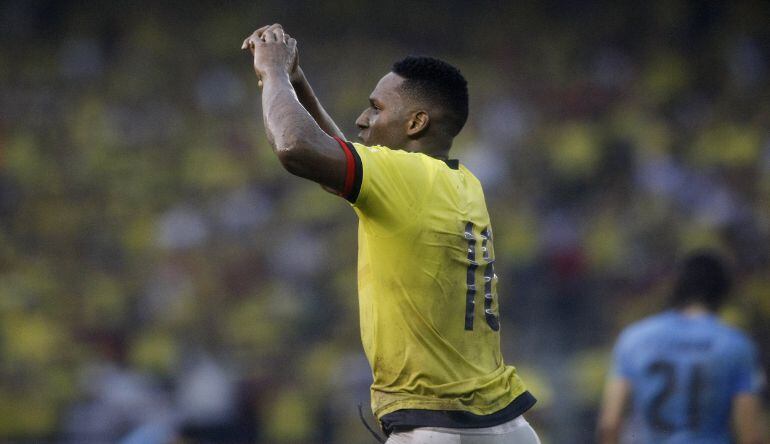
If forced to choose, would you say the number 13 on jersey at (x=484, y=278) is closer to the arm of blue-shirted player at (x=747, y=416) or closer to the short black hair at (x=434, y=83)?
the short black hair at (x=434, y=83)

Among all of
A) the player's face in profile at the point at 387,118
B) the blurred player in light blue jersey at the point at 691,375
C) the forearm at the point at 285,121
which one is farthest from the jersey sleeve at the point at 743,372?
the forearm at the point at 285,121

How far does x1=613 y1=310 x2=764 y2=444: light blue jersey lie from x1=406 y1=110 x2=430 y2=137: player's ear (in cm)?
235

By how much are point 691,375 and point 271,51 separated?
3006mm

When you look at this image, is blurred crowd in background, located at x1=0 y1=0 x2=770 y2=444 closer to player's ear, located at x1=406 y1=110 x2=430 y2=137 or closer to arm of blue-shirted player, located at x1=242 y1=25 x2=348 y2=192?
player's ear, located at x1=406 y1=110 x2=430 y2=137

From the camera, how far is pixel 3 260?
1088 centimetres

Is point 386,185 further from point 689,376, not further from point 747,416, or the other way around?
point 747,416

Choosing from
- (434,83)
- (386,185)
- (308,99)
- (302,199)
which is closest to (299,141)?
(386,185)

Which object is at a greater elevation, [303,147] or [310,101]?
[310,101]

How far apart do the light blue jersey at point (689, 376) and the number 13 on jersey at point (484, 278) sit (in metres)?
2.11

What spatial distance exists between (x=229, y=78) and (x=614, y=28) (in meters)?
4.48

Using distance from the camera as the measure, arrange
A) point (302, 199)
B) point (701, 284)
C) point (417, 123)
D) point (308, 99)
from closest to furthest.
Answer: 1. point (417, 123)
2. point (308, 99)
3. point (701, 284)
4. point (302, 199)

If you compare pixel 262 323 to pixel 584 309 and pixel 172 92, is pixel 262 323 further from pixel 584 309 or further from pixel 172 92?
pixel 172 92

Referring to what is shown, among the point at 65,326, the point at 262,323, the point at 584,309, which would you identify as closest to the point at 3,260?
the point at 65,326

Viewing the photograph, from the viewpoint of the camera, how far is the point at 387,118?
12.6 ft
